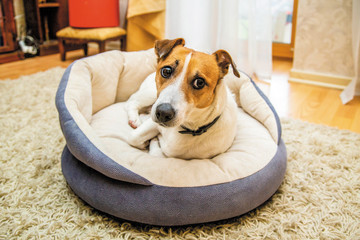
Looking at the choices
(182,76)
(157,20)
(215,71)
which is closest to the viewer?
(182,76)

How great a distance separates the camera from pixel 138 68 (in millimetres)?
2535

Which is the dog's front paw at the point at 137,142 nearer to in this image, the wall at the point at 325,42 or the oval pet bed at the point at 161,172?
the oval pet bed at the point at 161,172

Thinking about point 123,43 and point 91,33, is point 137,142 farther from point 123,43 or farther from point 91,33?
point 123,43

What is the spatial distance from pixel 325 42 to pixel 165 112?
285 centimetres

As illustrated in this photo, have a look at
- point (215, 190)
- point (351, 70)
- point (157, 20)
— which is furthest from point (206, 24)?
point (215, 190)

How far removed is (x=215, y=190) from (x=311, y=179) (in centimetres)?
74

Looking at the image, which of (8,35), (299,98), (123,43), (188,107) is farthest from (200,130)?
(8,35)

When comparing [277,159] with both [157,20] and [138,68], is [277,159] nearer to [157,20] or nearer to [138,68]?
[138,68]

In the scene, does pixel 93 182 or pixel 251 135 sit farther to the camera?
pixel 251 135

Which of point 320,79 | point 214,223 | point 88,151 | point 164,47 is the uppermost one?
point 164,47

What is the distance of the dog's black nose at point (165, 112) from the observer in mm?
1346

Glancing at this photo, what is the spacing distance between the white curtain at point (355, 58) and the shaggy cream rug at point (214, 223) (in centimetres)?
90

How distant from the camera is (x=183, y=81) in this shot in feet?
4.67

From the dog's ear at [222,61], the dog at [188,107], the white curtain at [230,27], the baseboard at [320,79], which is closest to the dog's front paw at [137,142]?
the dog at [188,107]
